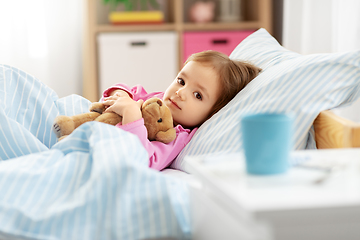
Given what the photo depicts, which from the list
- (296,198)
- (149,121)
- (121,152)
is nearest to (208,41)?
(149,121)

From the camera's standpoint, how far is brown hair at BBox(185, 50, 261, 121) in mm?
1274

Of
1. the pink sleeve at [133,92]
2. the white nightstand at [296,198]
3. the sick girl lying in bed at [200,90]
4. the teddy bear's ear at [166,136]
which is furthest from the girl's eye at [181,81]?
the white nightstand at [296,198]

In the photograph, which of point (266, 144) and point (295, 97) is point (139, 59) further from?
point (266, 144)

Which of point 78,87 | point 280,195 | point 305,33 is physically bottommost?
point 78,87

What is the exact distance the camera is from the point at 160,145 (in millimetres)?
1138

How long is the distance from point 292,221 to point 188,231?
0.25m

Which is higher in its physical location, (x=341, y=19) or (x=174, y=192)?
(x=341, y=19)

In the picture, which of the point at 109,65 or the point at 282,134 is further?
the point at 109,65

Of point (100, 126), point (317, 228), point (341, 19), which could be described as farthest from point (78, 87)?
point (317, 228)

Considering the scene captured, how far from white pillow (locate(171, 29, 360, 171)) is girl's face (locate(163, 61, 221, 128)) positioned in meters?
0.09

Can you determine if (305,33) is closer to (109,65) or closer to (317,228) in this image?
(109,65)

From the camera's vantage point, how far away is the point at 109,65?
2.87 metres

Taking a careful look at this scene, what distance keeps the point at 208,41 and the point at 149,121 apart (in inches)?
72.0

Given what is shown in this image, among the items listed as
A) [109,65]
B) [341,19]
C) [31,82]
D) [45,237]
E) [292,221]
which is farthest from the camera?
[109,65]
